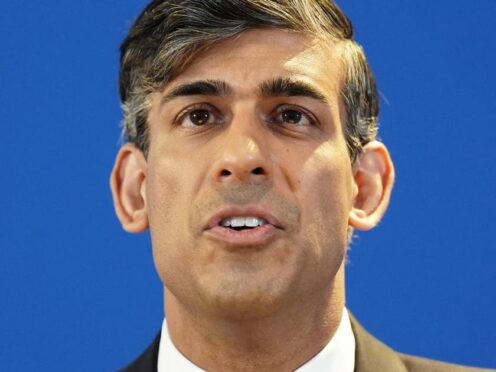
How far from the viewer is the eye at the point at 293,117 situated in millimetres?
2166

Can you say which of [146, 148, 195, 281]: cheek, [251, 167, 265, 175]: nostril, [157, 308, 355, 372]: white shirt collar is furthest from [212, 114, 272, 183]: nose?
[157, 308, 355, 372]: white shirt collar

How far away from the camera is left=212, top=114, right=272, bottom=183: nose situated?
6.62 feet

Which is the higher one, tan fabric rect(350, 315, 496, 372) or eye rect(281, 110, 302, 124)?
eye rect(281, 110, 302, 124)

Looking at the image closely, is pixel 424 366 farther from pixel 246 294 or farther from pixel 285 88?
pixel 285 88

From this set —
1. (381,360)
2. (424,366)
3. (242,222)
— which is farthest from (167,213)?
(424,366)

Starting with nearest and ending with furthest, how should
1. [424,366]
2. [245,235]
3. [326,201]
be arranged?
[245,235] < [326,201] < [424,366]

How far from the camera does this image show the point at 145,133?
2318 mm

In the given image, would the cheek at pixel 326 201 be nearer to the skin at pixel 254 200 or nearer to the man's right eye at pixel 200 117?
the skin at pixel 254 200

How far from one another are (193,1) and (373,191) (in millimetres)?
553

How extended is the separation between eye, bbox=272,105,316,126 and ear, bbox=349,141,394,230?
0.18 meters

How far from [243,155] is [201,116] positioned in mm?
184

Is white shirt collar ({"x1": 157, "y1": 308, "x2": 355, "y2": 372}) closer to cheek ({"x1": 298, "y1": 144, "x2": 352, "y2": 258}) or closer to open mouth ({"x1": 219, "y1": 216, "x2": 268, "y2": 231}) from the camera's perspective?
cheek ({"x1": 298, "y1": 144, "x2": 352, "y2": 258})

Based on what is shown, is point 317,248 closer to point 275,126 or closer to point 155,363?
point 275,126

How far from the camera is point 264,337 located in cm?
217
